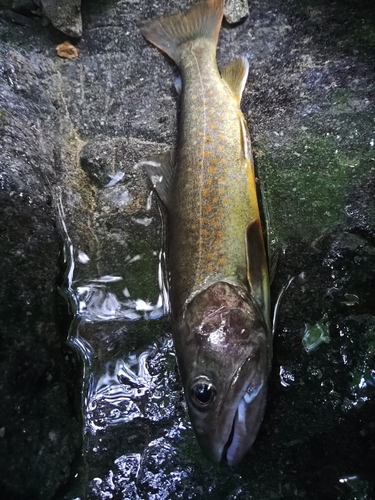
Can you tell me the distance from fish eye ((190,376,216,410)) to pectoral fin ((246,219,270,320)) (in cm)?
56

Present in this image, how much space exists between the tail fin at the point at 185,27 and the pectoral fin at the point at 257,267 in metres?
1.93

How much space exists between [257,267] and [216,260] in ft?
0.86

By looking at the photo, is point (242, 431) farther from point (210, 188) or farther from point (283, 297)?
point (210, 188)

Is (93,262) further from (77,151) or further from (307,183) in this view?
(307,183)

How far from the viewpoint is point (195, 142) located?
10.4ft

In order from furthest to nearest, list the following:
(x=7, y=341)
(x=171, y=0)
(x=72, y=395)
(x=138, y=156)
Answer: (x=171, y=0) → (x=138, y=156) → (x=72, y=395) → (x=7, y=341)

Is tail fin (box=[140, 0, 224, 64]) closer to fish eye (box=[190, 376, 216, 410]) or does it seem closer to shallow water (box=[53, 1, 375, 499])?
shallow water (box=[53, 1, 375, 499])

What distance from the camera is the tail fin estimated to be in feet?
12.4

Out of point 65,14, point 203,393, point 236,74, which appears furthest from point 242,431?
point 65,14

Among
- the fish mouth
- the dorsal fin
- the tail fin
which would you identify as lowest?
the fish mouth

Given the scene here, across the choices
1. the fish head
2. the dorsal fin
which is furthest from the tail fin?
the fish head

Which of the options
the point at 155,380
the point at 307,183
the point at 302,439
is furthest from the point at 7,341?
the point at 307,183

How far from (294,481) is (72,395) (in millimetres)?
1346

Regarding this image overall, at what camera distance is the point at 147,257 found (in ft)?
10.4
